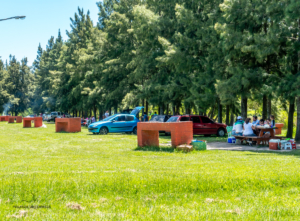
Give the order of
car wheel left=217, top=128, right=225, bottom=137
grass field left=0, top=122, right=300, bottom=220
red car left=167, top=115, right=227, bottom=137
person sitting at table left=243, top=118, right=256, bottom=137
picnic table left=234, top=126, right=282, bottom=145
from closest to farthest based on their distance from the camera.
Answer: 1. grass field left=0, top=122, right=300, bottom=220
2. picnic table left=234, top=126, right=282, bottom=145
3. person sitting at table left=243, top=118, right=256, bottom=137
4. red car left=167, top=115, right=227, bottom=137
5. car wheel left=217, top=128, right=225, bottom=137

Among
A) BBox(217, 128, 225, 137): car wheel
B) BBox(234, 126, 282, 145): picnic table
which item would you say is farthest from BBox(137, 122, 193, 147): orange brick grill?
BBox(217, 128, 225, 137): car wheel

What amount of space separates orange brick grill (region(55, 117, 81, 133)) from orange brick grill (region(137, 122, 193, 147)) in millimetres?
15793

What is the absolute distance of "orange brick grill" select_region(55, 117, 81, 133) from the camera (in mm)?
31000

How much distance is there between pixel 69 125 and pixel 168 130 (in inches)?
685

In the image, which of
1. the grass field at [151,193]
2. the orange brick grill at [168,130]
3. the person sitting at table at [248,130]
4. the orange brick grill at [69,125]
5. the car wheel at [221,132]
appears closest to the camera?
the grass field at [151,193]

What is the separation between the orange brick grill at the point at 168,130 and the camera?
598 inches

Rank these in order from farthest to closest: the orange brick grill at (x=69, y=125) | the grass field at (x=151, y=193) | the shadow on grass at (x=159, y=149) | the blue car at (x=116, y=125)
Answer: the orange brick grill at (x=69, y=125)
the blue car at (x=116, y=125)
the shadow on grass at (x=159, y=149)
the grass field at (x=151, y=193)

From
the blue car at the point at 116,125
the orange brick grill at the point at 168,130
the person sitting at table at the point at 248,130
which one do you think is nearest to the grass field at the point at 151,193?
the orange brick grill at the point at 168,130

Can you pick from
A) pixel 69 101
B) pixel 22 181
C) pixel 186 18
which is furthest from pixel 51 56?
pixel 22 181

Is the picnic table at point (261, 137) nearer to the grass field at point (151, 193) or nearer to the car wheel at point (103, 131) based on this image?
the grass field at point (151, 193)

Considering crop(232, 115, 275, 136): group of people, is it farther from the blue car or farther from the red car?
the blue car

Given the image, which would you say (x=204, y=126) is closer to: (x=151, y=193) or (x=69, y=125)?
(x=69, y=125)

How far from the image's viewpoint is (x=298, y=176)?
8.29 meters

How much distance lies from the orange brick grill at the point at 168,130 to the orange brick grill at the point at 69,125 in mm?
15793
